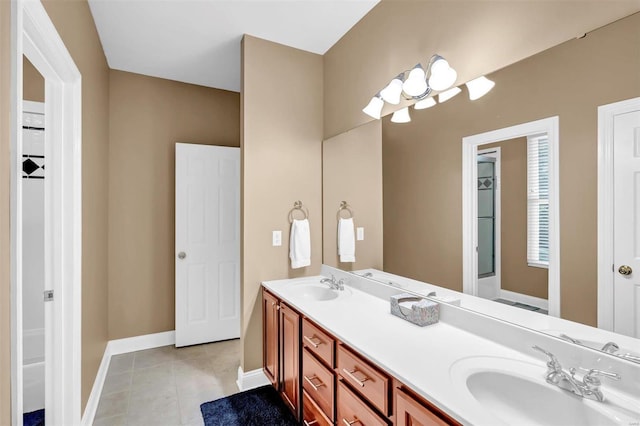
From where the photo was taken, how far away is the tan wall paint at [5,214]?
0.88 m

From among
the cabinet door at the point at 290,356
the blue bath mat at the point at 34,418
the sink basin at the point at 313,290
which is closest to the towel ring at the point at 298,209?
the sink basin at the point at 313,290

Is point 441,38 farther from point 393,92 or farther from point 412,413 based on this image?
point 412,413

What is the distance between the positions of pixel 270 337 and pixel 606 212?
1.99 metres

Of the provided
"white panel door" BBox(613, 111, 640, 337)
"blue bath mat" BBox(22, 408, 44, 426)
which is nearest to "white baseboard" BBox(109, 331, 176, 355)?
"blue bath mat" BBox(22, 408, 44, 426)

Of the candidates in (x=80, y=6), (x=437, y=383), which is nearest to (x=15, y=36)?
(x=80, y=6)

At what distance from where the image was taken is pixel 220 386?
245cm

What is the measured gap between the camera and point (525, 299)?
1305 mm

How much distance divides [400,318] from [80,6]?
94.5 inches

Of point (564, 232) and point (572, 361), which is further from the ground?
point (564, 232)

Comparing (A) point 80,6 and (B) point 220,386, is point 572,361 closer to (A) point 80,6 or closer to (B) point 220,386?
(B) point 220,386

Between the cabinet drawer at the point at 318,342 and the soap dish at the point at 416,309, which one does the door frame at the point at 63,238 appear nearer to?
the cabinet drawer at the point at 318,342

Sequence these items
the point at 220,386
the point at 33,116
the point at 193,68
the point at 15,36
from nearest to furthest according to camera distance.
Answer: the point at 15,36 < the point at 33,116 < the point at 220,386 < the point at 193,68

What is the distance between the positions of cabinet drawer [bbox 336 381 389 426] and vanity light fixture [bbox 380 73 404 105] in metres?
1.51

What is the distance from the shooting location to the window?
1.21 m
